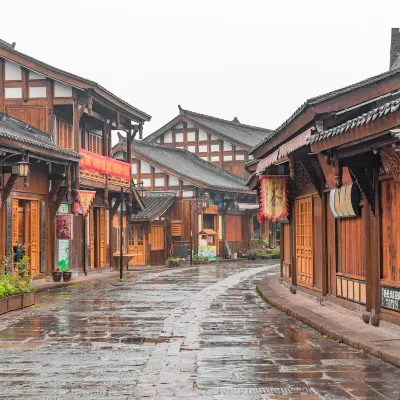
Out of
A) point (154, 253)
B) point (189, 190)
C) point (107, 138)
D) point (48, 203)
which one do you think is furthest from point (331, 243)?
point (189, 190)

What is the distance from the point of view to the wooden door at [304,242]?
1827cm

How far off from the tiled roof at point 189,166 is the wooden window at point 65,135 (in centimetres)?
1494

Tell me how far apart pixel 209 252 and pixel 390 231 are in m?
32.2

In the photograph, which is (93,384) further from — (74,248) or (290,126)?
(74,248)

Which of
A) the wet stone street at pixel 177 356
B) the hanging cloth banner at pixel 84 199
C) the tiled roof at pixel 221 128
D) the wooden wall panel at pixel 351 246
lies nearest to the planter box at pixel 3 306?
the wet stone street at pixel 177 356

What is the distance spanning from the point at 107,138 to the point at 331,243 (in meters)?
18.8

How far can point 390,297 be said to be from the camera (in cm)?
1175

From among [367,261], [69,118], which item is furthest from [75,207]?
[367,261]

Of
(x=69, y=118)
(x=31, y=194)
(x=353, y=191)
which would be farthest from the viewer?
(x=69, y=118)

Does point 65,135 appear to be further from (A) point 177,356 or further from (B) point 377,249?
(A) point 177,356

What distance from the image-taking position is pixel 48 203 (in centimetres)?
2645

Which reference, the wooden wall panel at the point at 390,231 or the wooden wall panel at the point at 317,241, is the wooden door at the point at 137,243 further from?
the wooden wall panel at the point at 390,231

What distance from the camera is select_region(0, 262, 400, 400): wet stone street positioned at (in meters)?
7.95

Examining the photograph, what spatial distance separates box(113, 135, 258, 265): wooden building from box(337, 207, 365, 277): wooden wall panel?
25.5 m
